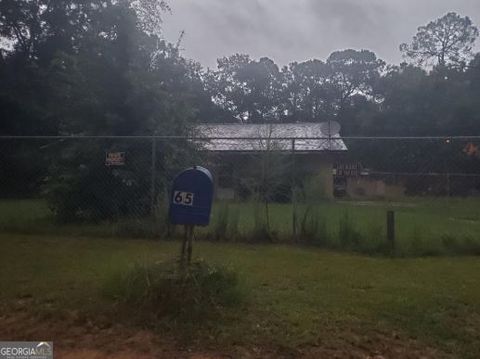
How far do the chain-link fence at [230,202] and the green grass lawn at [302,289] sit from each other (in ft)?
1.65

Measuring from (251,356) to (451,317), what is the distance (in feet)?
6.73

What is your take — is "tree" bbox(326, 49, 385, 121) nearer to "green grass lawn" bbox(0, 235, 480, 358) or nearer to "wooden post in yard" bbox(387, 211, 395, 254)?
"wooden post in yard" bbox(387, 211, 395, 254)

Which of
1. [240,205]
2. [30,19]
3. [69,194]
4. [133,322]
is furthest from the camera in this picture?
[30,19]

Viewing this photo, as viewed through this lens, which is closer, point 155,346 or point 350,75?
point 155,346

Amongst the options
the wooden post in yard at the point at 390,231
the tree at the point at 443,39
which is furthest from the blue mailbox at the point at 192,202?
the tree at the point at 443,39

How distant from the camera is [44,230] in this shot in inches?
358

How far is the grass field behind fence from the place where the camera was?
7777 millimetres

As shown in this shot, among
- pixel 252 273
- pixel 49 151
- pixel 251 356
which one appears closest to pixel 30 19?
pixel 49 151

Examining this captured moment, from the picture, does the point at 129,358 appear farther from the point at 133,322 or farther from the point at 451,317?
the point at 451,317
